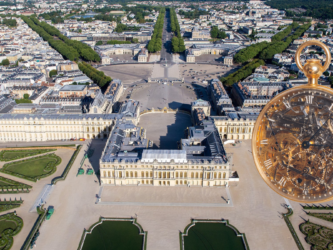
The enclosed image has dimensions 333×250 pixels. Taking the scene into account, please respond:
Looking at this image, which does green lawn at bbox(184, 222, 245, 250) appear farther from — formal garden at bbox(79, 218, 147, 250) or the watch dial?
the watch dial

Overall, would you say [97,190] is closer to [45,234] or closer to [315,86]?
[45,234]

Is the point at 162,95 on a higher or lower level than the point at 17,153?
higher

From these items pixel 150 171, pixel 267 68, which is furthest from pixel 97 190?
pixel 267 68

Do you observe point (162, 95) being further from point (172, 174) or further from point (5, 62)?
point (5, 62)

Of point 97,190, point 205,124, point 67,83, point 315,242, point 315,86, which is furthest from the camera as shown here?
point 67,83

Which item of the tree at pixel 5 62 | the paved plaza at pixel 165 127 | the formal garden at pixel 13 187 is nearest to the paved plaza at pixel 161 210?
the formal garden at pixel 13 187

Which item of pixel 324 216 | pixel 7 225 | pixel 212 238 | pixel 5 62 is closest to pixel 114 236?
pixel 212 238
